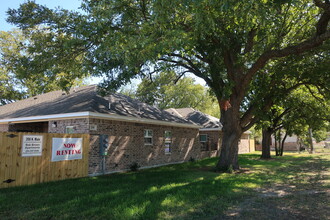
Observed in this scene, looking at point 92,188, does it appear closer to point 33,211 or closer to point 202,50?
point 33,211

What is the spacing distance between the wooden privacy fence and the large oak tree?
3219 mm

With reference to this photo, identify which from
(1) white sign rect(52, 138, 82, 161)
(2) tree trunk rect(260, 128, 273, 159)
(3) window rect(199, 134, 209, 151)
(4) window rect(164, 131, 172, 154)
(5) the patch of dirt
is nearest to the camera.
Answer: (5) the patch of dirt

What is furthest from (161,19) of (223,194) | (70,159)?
(70,159)

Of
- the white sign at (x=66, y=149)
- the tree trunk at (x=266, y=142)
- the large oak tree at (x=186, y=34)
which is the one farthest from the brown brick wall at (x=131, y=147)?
the tree trunk at (x=266, y=142)

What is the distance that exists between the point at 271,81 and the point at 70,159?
11.2 m

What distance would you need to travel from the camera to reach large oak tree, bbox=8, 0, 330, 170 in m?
7.62

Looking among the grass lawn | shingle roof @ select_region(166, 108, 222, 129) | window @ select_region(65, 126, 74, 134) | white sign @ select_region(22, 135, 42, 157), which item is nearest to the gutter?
window @ select_region(65, 126, 74, 134)

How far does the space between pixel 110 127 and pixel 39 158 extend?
14.2ft

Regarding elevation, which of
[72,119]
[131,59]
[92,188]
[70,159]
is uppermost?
[131,59]

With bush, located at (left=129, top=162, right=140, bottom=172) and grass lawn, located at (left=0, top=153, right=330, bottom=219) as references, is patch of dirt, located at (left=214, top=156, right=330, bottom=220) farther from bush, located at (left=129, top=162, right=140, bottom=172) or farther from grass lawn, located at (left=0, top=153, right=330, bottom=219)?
bush, located at (left=129, top=162, right=140, bottom=172)

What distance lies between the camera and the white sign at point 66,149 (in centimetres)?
1049

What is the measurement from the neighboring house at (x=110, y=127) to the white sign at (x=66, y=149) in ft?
2.78

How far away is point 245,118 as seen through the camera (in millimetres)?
14078

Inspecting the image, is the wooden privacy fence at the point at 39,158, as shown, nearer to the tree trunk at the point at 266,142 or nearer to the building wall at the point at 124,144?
the building wall at the point at 124,144
